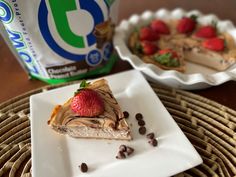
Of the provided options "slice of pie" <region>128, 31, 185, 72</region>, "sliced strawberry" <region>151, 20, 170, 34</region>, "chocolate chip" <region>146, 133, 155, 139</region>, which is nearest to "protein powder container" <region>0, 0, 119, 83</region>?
"slice of pie" <region>128, 31, 185, 72</region>

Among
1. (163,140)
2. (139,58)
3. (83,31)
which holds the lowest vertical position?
(163,140)

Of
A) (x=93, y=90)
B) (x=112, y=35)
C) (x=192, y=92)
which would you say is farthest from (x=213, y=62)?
(x=93, y=90)

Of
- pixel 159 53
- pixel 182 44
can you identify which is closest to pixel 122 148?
pixel 159 53

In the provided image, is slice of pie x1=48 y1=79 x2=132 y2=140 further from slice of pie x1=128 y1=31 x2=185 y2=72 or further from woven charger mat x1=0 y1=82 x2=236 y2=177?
slice of pie x1=128 y1=31 x2=185 y2=72

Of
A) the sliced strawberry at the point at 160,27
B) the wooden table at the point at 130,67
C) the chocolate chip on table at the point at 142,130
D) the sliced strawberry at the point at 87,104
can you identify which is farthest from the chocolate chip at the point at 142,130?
the sliced strawberry at the point at 160,27

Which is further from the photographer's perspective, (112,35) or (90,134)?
(112,35)

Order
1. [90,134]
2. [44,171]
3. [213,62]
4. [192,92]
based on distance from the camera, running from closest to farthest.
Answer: [44,171]
[90,134]
[192,92]
[213,62]

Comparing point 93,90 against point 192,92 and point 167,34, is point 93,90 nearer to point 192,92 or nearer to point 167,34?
point 192,92
